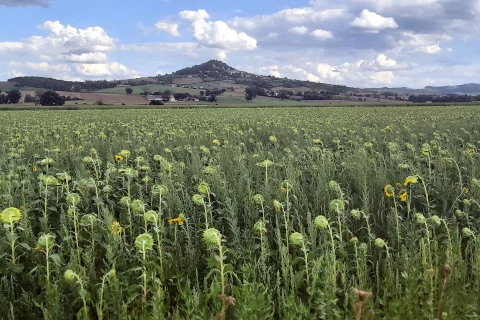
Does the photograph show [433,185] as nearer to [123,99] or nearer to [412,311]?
[412,311]

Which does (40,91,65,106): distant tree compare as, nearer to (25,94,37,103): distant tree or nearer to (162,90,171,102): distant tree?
(25,94,37,103): distant tree

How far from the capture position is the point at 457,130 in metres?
13.5

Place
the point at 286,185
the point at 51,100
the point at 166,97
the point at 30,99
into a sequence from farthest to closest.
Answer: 1. the point at 166,97
2. the point at 30,99
3. the point at 51,100
4. the point at 286,185

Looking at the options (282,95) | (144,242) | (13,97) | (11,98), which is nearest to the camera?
(144,242)

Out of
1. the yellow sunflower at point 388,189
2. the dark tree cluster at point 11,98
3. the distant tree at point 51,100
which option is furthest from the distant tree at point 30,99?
the yellow sunflower at point 388,189

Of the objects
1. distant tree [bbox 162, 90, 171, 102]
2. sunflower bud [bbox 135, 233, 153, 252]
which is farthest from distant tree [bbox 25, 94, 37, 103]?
sunflower bud [bbox 135, 233, 153, 252]

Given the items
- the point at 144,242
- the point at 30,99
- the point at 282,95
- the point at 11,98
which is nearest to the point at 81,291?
the point at 144,242

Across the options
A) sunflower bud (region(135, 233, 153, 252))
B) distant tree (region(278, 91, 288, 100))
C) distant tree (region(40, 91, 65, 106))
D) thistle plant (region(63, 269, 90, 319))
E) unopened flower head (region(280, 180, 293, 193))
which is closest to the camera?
thistle plant (region(63, 269, 90, 319))

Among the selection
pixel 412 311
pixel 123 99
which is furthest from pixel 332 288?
pixel 123 99

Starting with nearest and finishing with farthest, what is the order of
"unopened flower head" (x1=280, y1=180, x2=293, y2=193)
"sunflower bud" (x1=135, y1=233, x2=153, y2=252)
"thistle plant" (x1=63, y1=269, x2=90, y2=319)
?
"thistle plant" (x1=63, y1=269, x2=90, y2=319) < "sunflower bud" (x1=135, y1=233, x2=153, y2=252) < "unopened flower head" (x1=280, y1=180, x2=293, y2=193)

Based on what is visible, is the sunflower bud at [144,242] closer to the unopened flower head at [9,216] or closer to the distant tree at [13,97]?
the unopened flower head at [9,216]

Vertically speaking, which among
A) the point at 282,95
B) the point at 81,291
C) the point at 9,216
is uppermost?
the point at 282,95

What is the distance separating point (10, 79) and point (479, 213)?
115394mm

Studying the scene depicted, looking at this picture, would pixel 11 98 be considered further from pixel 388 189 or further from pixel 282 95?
pixel 388 189
